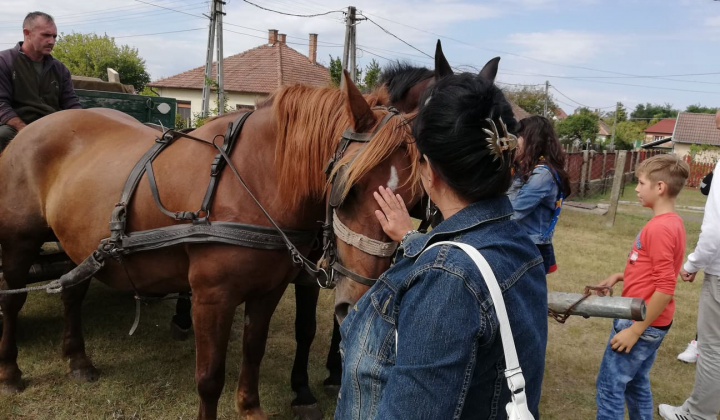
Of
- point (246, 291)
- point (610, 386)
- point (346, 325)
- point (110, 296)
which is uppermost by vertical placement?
Answer: point (346, 325)

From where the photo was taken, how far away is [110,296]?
16.2 ft

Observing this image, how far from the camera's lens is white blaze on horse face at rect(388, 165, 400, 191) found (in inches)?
68.5

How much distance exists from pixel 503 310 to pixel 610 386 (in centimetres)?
208

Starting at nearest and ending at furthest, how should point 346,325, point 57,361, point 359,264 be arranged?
point 346,325 < point 359,264 < point 57,361

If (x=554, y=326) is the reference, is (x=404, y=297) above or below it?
above

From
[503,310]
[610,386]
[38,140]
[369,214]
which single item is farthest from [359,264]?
[38,140]

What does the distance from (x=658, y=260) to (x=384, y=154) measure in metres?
1.66

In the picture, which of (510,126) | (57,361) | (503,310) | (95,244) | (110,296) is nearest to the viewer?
(503,310)

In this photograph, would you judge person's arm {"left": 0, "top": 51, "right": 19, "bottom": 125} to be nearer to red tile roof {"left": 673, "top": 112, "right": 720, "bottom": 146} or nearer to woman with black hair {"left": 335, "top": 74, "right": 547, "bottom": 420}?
woman with black hair {"left": 335, "top": 74, "right": 547, "bottom": 420}

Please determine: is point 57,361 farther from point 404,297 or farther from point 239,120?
point 404,297

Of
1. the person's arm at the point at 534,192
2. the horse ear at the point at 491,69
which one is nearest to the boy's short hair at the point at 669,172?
the person's arm at the point at 534,192

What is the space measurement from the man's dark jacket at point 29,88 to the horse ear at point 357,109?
110 inches

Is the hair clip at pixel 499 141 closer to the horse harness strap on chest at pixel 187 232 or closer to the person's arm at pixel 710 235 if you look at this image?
the horse harness strap on chest at pixel 187 232

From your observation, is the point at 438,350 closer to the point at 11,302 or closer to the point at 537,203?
the point at 537,203
